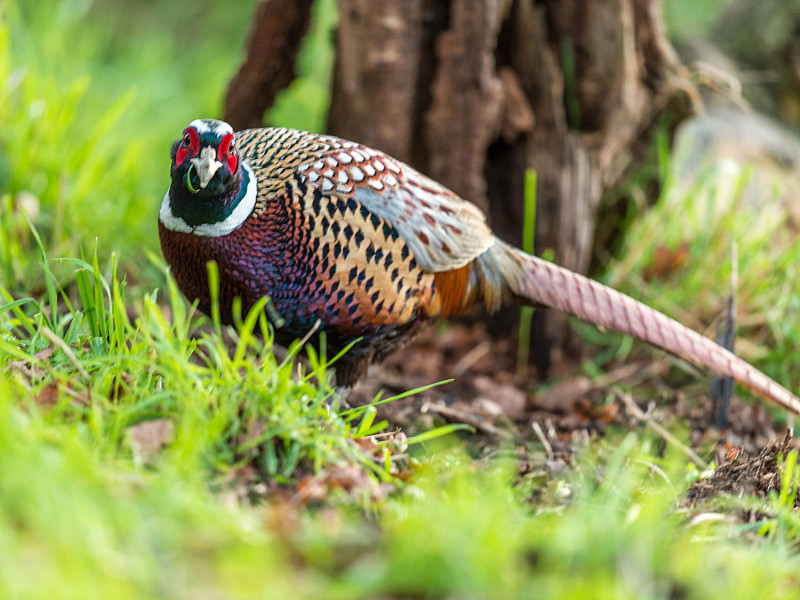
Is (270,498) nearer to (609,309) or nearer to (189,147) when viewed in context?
(189,147)

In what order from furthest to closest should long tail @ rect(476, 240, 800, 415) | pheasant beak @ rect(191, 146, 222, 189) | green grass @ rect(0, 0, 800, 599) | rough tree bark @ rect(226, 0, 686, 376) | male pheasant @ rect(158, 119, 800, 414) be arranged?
1. rough tree bark @ rect(226, 0, 686, 376)
2. long tail @ rect(476, 240, 800, 415)
3. male pheasant @ rect(158, 119, 800, 414)
4. pheasant beak @ rect(191, 146, 222, 189)
5. green grass @ rect(0, 0, 800, 599)

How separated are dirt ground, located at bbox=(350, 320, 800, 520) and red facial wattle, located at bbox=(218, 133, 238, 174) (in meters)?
1.12

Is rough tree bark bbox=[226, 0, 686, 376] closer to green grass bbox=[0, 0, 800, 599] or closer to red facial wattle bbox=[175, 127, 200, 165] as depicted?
green grass bbox=[0, 0, 800, 599]

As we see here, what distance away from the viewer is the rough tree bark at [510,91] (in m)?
3.57

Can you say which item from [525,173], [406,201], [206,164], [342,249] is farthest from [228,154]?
[525,173]

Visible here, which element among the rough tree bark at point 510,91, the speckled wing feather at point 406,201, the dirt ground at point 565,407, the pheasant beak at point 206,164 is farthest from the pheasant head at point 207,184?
the rough tree bark at point 510,91

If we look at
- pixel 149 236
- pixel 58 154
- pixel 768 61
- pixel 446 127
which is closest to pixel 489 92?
pixel 446 127

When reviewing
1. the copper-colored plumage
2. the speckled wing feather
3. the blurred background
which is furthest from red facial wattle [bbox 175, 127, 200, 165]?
the blurred background

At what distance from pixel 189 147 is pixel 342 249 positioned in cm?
58

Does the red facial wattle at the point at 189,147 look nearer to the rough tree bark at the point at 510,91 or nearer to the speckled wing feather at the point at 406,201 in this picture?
the speckled wing feather at the point at 406,201

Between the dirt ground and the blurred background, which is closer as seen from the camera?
the dirt ground

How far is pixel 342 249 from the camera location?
2646 mm

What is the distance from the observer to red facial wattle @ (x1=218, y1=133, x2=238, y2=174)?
2467 mm

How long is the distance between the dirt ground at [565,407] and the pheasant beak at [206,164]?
3.76ft
